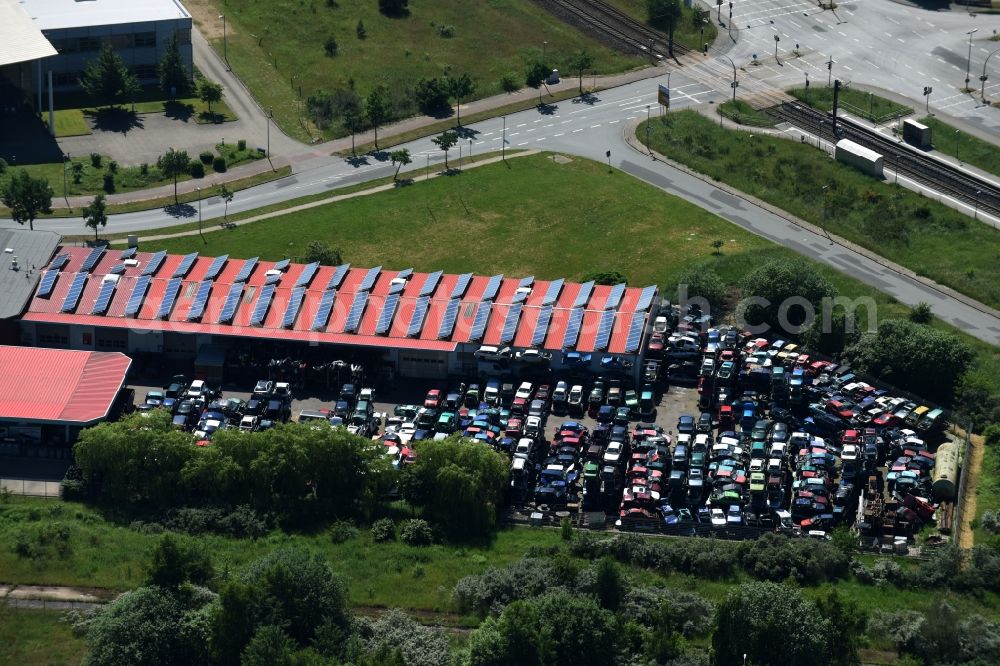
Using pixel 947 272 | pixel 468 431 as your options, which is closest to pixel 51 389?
pixel 468 431

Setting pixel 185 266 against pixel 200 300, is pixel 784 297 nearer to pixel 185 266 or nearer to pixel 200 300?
pixel 200 300

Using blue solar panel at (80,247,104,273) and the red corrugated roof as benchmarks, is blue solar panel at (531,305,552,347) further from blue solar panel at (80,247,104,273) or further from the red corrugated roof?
blue solar panel at (80,247,104,273)

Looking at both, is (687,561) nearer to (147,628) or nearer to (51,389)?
(147,628)

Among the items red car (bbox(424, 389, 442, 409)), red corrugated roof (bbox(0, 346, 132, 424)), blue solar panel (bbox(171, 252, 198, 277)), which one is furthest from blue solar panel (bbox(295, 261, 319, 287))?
red car (bbox(424, 389, 442, 409))

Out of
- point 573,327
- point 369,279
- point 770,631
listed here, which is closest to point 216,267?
point 369,279

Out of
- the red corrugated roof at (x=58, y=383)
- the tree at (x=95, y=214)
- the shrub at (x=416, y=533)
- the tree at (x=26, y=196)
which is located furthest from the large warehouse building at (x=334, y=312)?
the shrub at (x=416, y=533)
